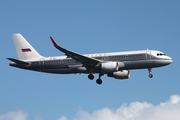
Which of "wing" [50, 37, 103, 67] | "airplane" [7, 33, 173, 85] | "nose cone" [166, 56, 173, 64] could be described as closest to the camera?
"wing" [50, 37, 103, 67]

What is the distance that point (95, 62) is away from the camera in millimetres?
66250

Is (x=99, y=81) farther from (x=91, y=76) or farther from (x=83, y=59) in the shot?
(x=83, y=59)

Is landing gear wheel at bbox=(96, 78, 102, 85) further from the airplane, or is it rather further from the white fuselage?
the white fuselage

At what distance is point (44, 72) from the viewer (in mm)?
71188

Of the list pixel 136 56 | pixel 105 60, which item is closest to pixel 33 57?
pixel 105 60

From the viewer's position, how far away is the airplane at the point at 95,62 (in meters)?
65.0

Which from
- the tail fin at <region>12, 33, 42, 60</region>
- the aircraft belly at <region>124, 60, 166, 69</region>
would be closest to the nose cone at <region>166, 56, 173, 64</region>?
the aircraft belly at <region>124, 60, 166, 69</region>

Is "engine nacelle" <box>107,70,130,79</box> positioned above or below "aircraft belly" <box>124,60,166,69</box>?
below

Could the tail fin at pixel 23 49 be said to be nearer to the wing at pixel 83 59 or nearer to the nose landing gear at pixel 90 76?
the nose landing gear at pixel 90 76

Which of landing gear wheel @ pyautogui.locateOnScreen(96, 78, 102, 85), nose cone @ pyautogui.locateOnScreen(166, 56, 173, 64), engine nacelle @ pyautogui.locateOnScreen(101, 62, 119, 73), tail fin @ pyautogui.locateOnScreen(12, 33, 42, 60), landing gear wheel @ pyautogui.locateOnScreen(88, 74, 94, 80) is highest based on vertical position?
tail fin @ pyautogui.locateOnScreen(12, 33, 42, 60)

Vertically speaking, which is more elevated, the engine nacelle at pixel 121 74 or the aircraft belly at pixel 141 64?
the aircraft belly at pixel 141 64

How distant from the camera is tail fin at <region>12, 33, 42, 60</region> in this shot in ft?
242

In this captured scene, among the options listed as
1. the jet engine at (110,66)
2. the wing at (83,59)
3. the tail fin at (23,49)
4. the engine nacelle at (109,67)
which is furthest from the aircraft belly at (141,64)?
the tail fin at (23,49)

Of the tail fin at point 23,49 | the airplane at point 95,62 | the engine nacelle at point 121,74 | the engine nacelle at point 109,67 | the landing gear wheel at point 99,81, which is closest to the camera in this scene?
the engine nacelle at point 109,67
